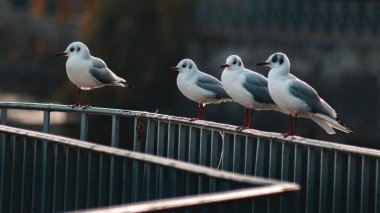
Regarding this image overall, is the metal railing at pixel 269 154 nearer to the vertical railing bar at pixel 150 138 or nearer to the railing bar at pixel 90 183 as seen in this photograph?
the vertical railing bar at pixel 150 138

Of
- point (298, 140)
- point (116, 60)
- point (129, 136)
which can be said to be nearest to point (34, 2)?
point (116, 60)

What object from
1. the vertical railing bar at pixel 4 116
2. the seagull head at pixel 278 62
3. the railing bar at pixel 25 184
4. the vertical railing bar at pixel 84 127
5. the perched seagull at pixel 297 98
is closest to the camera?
the railing bar at pixel 25 184

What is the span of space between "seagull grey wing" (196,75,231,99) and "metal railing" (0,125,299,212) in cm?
467

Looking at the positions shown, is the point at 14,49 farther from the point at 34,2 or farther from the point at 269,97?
the point at 269,97

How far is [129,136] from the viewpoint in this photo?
35.7 meters

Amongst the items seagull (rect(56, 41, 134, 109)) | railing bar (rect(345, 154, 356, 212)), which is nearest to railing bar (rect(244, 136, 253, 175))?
railing bar (rect(345, 154, 356, 212))

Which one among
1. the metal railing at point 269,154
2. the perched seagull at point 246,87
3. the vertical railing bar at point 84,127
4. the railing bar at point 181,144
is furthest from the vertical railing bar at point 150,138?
the perched seagull at point 246,87

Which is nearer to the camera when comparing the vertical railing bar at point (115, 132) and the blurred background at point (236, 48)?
the vertical railing bar at point (115, 132)

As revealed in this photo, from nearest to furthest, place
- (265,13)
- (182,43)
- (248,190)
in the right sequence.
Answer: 1. (248,190)
2. (182,43)
3. (265,13)

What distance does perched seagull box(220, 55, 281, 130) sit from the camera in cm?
1164

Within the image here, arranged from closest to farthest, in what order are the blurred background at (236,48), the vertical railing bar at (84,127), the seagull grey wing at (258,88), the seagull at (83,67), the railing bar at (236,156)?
the railing bar at (236,156)
the vertical railing bar at (84,127)
the seagull grey wing at (258,88)
the seagull at (83,67)
the blurred background at (236,48)

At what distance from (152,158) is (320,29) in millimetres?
38828

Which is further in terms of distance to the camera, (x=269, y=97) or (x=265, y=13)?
(x=265, y=13)

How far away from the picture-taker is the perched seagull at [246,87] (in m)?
11.6
